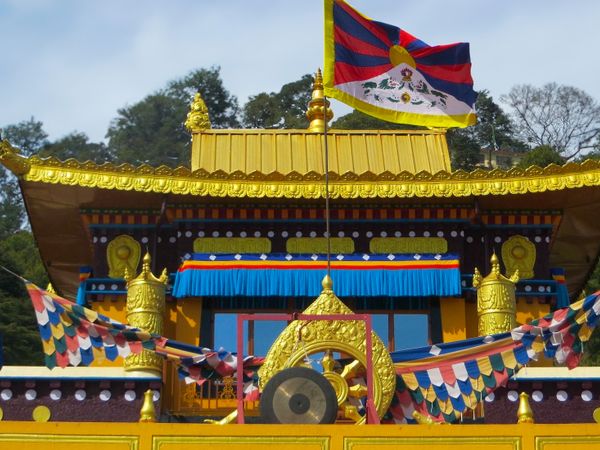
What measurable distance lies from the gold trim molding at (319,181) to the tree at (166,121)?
171 feet

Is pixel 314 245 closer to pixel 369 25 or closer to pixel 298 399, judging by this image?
pixel 369 25

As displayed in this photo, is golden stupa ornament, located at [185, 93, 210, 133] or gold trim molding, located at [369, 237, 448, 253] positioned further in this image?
golden stupa ornament, located at [185, 93, 210, 133]

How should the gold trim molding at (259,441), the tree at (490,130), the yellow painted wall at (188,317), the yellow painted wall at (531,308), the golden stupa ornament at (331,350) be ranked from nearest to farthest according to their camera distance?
the gold trim molding at (259,441) → the golden stupa ornament at (331,350) → the yellow painted wall at (188,317) → the yellow painted wall at (531,308) → the tree at (490,130)

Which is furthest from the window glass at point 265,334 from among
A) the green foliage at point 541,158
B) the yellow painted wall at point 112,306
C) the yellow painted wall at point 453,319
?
the green foliage at point 541,158

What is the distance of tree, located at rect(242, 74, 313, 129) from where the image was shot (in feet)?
202

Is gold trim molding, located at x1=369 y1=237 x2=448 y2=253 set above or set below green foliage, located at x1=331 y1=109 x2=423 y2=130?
below

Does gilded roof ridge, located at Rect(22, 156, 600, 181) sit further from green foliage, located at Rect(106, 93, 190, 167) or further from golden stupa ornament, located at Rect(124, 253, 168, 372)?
green foliage, located at Rect(106, 93, 190, 167)

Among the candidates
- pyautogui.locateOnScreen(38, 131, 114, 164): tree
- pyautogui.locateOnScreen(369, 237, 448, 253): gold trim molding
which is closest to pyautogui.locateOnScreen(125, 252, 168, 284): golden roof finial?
pyautogui.locateOnScreen(369, 237, 448, 253): gold trim molding

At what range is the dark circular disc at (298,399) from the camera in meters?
11.8

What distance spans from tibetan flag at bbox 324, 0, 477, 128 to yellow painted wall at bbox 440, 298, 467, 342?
2.37 metres

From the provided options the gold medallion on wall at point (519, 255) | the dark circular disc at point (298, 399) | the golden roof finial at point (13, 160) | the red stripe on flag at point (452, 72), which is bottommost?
the dark circular disc at point (298, 399)

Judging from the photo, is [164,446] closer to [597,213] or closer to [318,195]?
[318,195]

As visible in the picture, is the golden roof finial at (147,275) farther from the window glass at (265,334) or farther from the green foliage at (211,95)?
the green foliage at (211,95)

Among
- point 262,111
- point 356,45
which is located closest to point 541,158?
point 262,111
